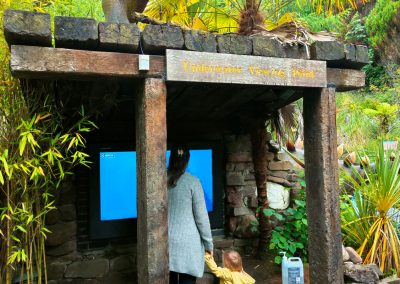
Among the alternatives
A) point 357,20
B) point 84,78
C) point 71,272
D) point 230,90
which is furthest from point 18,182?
point 357,20

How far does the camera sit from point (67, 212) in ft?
13.3

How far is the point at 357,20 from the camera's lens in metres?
16.3

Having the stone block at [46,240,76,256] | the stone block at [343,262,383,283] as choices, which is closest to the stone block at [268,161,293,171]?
the stone block at [343,262,383,283]

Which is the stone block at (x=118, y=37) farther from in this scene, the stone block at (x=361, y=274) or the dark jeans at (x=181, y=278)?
the stone block at (x=361, y=274)

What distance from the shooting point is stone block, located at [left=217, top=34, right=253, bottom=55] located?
2.80m

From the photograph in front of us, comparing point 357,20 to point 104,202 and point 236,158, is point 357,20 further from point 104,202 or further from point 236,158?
point 104,202

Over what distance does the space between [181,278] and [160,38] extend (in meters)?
2.04

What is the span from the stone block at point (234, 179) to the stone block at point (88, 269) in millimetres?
1893

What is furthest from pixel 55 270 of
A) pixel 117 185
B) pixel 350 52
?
pixel 350 52

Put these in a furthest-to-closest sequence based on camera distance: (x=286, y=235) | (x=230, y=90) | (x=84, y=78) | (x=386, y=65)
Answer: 1. (x=386, y=65)
2. (x=286, y=235)
3. (x=230, y=90)
4. (x=84, y=78)

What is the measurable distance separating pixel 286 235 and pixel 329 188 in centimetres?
178

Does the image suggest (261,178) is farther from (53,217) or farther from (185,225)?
(53,217)

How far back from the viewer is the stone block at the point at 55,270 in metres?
3.94

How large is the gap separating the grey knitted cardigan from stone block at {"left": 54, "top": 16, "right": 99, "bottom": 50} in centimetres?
140
